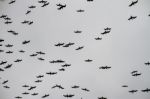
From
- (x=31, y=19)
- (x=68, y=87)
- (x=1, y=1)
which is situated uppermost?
(x=1, y=1)

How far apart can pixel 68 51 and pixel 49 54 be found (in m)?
0.76

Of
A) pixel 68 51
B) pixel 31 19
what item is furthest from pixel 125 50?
pixel 31 19

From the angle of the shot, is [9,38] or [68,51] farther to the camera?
[9,38]

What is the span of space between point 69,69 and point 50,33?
1538 millimetres

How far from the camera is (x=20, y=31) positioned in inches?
441

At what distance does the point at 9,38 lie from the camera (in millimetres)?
11375

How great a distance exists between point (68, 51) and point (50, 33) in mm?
988

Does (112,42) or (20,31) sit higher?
(20,31)

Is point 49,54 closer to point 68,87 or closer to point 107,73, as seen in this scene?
point 68,87

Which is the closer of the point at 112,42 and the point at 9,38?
the point at 112,42

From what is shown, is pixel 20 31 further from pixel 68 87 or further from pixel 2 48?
pixel 68 87

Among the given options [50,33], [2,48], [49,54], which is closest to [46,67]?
[49,54]

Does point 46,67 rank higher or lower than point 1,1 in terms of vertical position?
lower

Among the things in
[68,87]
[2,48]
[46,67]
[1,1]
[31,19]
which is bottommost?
[68,87]
